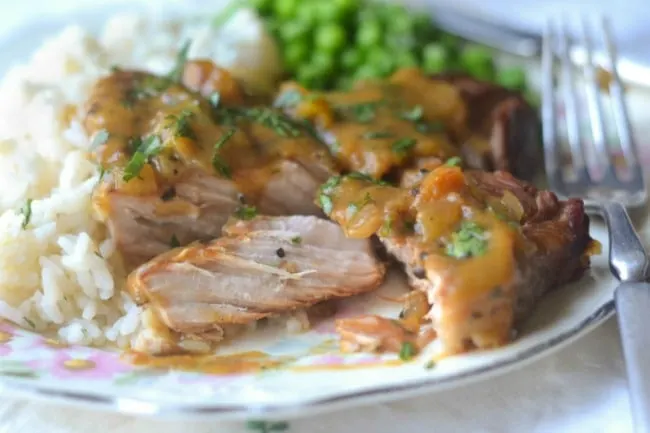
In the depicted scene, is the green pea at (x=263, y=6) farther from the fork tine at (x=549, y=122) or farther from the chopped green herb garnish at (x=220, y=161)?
the chopped green herb garnish at (x=220, y=161)

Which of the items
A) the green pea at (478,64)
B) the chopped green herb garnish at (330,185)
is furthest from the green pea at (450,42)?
the chopped green herb garnish at (330,185)

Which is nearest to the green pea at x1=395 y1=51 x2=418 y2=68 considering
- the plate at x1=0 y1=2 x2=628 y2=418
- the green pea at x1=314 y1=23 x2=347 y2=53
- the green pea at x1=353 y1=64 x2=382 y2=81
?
the green pea at x1=353 y1=64 x2=382 y2=81

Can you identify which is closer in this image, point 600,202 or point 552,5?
point 600,202

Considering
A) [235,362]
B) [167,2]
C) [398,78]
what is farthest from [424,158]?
[167,2]

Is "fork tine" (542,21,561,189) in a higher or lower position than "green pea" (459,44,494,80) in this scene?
lower

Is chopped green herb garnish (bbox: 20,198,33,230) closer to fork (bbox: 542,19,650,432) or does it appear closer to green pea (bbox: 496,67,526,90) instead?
fork (bbox: 542,19,650,432)

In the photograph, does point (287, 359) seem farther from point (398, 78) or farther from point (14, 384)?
point (398, 78)
